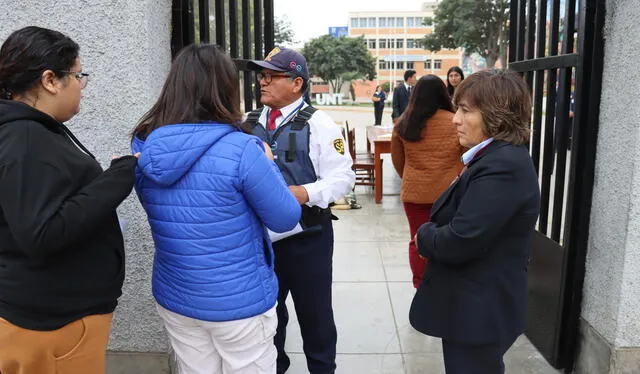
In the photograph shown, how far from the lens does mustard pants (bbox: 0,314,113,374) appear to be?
167cm

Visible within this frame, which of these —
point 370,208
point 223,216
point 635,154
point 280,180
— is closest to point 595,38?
point 635,154

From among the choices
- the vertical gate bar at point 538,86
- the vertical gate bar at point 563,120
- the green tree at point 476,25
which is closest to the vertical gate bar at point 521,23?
the vertical gate bar at point 538,86

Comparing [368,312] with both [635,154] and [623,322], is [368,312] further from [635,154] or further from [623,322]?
[635,154]

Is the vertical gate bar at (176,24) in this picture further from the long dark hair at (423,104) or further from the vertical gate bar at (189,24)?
the long dark hair at (423,104)

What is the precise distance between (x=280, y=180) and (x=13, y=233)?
2.66ft

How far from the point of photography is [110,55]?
8.66 ft

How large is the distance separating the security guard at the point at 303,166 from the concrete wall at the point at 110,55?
508mm

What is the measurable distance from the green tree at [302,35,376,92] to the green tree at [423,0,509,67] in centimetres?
2255

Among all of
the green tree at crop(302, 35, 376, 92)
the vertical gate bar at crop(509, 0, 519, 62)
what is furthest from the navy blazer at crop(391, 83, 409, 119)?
the green tree at crop(302, 35, 376, 92)

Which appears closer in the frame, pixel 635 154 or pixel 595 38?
pixel 635 154

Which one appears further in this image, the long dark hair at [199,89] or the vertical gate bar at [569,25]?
the vertical gate bar at [569,25]

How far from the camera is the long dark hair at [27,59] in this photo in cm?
162

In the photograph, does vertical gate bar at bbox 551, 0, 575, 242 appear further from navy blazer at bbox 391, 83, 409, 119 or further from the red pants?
navy blazer at bbox 391, 83, 409, 119

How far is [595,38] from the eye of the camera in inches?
113
